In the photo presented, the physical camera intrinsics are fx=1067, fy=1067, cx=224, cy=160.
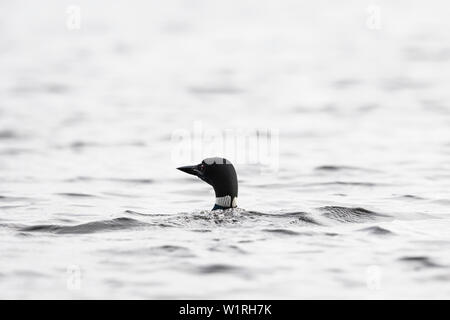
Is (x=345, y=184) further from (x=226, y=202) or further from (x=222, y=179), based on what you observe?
(x=222, y=179)

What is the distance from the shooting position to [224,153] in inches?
693

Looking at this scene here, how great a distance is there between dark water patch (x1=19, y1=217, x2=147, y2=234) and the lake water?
33 mm

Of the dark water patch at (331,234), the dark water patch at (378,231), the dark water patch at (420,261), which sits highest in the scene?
the dark water patch at (331,234)

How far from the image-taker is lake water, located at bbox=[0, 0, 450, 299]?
9.31m

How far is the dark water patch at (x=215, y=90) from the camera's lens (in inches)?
1048

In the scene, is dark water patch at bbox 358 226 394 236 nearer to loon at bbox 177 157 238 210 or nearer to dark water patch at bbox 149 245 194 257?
loon at bbox 177 157 238 210

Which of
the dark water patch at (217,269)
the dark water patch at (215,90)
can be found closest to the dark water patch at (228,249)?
the dark water patch at (217,269)

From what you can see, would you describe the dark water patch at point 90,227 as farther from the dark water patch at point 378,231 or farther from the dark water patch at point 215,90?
the dark water patch at point 215,90

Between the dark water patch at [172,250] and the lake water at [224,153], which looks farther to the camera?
the dark water patch at [172,250]

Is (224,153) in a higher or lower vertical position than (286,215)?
higher

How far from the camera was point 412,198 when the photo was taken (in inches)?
540

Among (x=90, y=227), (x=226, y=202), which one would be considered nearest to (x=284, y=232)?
(x=226, y=202)

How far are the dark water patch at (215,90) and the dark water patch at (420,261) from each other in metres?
17.1

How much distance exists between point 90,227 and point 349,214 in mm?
2897
